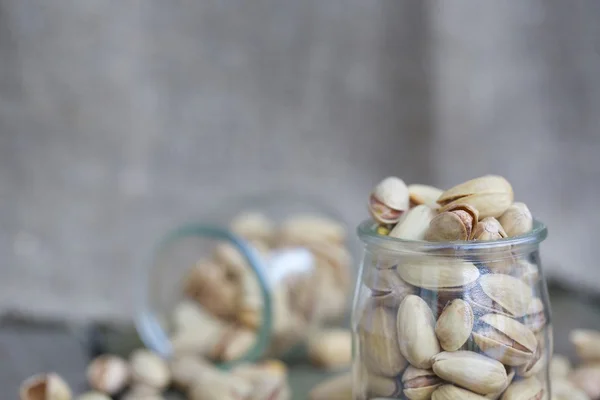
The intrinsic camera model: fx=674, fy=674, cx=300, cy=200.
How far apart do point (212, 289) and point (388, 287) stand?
1.01 ft

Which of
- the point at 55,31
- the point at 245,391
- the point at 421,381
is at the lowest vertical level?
the point at 245,391

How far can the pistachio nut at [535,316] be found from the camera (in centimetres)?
38

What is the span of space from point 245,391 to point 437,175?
0.54 meters

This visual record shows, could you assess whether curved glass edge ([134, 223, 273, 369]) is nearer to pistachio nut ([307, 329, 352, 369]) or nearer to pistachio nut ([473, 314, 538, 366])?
pistachio nut ([307, 329, 352, 369])

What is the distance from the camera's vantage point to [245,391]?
0.54 metres

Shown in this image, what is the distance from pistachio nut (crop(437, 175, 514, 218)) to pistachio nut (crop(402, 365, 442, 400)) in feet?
0.30

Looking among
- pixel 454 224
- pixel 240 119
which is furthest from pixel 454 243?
pixel 240 119

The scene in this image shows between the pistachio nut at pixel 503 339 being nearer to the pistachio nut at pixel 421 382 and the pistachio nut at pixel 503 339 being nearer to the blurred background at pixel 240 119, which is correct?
the pistachio nut at pixel 421 382

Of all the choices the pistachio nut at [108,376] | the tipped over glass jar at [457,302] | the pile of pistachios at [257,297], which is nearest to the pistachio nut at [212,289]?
the pile of pistachios at [257,297]

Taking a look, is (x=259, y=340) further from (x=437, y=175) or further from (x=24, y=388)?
(x=437, y=175)

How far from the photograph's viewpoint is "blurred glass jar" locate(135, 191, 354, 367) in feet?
2.05

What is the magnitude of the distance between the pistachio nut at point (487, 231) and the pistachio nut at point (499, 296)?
0.07 ft

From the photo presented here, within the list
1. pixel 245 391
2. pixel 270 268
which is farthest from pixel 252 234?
pixel 245 391

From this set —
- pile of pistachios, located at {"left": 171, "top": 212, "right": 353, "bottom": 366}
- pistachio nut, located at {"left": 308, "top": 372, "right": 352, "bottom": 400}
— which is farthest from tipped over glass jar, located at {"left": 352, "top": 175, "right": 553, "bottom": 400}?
pile of pistachios, located at {"left": 171, "top": 212, "right": 353, "bottom": 366}
